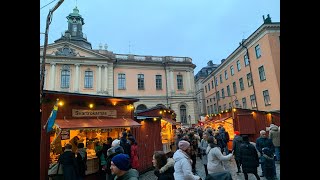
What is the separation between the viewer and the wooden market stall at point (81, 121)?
8038 millimetres

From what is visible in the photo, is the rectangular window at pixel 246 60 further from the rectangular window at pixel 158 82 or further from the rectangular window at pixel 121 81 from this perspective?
the rectangular window at pixel 121 81

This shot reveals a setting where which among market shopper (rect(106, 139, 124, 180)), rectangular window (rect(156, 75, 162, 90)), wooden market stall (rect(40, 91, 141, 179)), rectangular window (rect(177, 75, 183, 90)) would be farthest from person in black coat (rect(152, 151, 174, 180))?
rectangular window (rect(177, 75, 183, 90))

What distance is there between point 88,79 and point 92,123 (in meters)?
25.0

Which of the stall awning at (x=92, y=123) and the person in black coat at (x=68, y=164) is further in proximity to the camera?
the stall awning at (x=92, y=123)

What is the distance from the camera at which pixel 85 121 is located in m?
9.48

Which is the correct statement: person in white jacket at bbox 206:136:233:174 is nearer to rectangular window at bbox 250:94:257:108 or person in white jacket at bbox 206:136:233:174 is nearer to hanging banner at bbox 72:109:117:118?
hanging banner at bbox 72:109:117:118

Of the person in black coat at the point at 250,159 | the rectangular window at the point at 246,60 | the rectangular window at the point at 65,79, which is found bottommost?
the person in black coat at the point at 250,159

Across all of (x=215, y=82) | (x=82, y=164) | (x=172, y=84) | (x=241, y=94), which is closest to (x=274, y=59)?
(x=241, y=94)

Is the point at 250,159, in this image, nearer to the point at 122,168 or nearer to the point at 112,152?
the point at 112,152

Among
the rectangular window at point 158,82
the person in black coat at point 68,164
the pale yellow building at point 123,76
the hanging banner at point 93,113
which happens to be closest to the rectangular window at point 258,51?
the pale yellow building at point 123,76

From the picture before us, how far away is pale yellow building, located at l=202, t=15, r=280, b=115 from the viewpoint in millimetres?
24891
